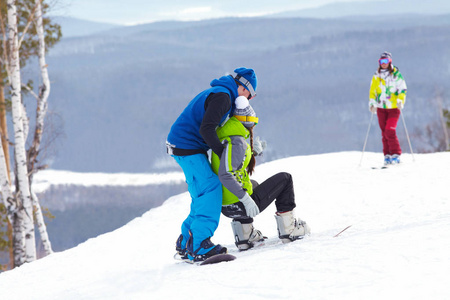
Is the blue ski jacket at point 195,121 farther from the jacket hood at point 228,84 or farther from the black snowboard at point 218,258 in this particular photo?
the black snowboard at point 218,258

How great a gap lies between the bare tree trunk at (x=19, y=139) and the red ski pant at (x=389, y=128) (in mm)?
8009

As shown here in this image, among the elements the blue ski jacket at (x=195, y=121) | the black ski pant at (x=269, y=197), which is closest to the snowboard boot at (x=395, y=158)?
the black ski pant at (x=269, y=197)

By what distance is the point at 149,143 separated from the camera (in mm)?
181500

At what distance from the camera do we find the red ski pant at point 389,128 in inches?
370

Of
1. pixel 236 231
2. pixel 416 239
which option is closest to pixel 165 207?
pixel 236 231

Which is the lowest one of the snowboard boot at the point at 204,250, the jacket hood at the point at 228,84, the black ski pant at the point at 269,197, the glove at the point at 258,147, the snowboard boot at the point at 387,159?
the snowboard boot at the point at 387,159

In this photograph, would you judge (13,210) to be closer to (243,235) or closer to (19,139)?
(19,139)

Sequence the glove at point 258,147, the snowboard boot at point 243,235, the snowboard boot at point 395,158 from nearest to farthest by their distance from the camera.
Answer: the glove at point 258,147 < the snowboard boot at point 243,235 < the snowboard boot at point 395,158

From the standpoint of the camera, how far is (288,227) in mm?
4535

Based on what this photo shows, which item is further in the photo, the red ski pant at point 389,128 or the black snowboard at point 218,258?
the red ski pant at point 389,128

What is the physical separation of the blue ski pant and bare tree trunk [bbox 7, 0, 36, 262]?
7878mm

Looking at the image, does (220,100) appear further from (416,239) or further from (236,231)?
(416,239)

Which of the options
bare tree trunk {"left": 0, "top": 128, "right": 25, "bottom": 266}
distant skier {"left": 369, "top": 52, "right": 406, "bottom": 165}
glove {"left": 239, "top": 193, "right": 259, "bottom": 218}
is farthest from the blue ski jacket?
bare tree trunk {"left": 0, "top": 128, "right": 25, "bottom": 266}

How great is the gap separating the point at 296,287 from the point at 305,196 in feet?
16.2
